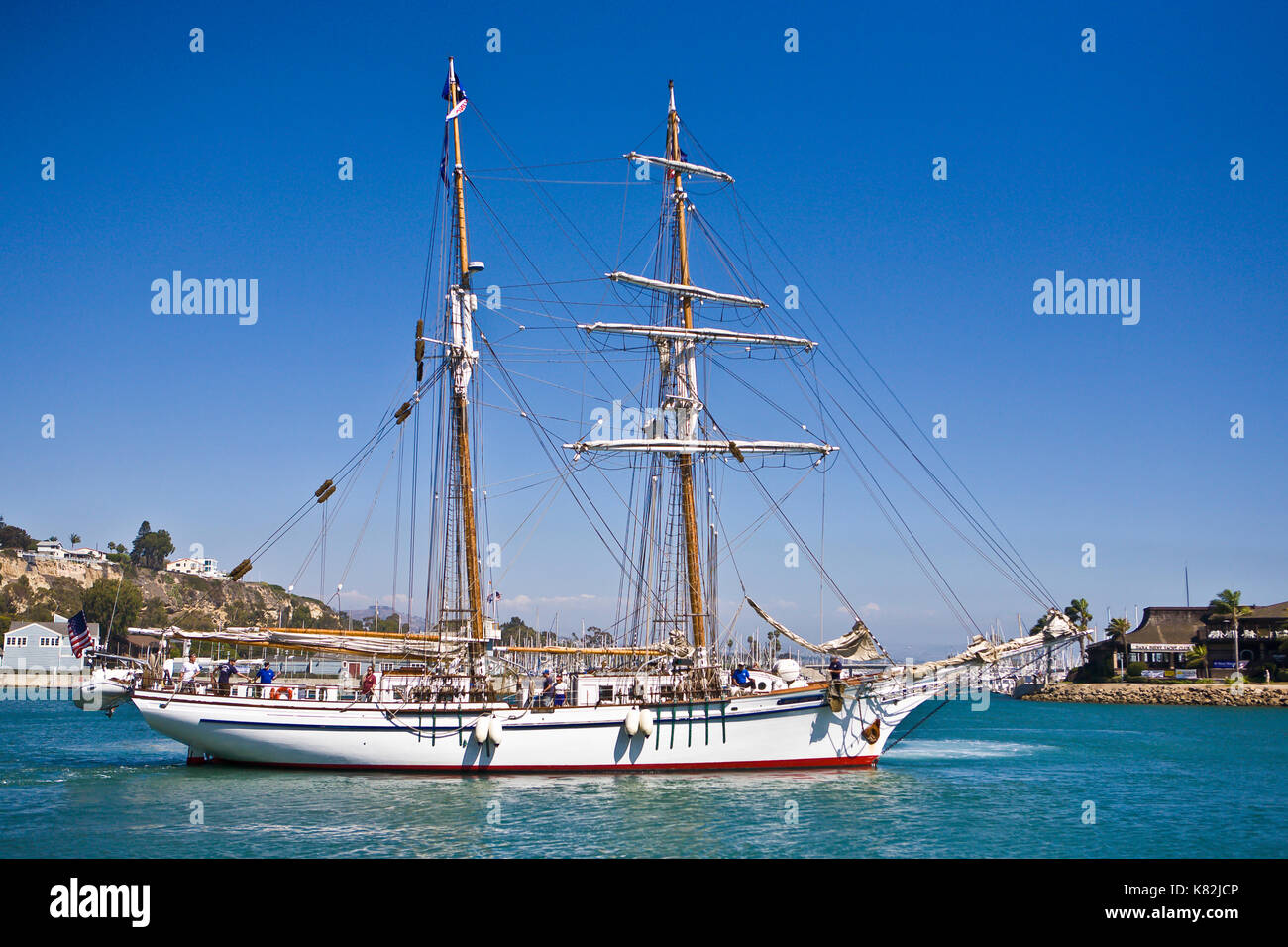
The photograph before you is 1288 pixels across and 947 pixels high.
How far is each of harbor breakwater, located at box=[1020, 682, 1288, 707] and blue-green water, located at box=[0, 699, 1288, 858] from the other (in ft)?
166

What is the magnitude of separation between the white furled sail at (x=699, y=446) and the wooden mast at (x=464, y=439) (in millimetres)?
4611

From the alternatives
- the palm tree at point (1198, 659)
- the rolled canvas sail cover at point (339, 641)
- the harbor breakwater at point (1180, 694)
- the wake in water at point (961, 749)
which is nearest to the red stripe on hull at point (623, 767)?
the rolled canvas sail cover at point (339, 641)

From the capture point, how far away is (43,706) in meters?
88.4

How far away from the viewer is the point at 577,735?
35.9 m

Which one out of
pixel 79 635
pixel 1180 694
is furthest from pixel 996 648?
pixel 1180 694

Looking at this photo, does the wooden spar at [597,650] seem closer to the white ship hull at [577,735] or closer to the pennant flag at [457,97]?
the white ship hull at [577,735]

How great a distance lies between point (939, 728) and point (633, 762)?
46384 mm

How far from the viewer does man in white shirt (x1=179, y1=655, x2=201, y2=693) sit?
39031mm

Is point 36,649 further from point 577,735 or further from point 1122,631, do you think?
point 1122,631

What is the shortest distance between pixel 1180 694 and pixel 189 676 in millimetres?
92184
